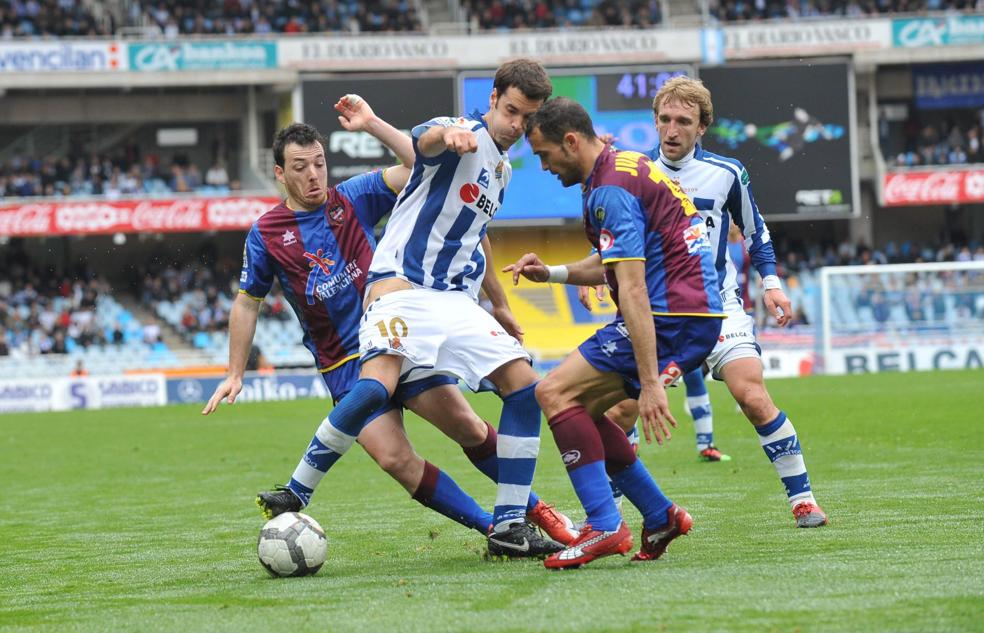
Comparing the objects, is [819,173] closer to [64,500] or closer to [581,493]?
[64,500]

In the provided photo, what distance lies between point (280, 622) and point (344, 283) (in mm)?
2467

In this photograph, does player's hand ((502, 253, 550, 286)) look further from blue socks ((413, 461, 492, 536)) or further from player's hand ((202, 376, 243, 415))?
player's hand ((202, 376, 243, 415))

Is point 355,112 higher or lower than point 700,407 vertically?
higher

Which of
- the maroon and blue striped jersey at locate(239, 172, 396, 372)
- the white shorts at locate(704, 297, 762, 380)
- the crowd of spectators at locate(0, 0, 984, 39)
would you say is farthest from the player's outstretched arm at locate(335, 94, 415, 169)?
the crowd of spectators at locate(0, 0, 984, 39)

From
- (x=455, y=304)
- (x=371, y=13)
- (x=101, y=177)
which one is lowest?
(x=455, y=304)

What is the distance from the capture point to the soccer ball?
6.26 metres

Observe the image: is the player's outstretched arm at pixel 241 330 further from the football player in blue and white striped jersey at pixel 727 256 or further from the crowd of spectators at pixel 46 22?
the crowd of spectators at pixel 46 22

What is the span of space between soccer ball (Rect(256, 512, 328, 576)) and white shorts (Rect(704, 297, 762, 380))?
252 cm

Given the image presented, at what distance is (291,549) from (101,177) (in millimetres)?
33290

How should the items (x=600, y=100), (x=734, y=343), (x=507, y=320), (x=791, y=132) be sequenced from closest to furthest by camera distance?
(x=507, y=320)
(x=734, y=343)
(x=600, y=100)
(x=791, y=132)

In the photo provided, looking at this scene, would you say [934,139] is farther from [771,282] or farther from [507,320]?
[507,320]

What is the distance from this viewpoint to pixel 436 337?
646cm

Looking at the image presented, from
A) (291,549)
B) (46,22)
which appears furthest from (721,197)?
(46,22)

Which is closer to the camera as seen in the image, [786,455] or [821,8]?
[786,455]
